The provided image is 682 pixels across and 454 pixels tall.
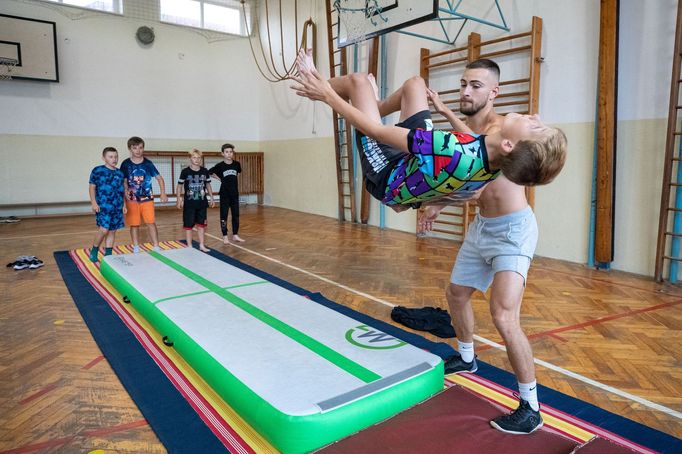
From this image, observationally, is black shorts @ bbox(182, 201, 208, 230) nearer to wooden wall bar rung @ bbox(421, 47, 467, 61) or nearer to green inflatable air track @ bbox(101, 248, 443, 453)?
green inflatable air track @ bbox(101, 248, 443, 453)

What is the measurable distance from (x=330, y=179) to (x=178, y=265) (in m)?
5.17

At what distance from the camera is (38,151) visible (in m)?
8.72

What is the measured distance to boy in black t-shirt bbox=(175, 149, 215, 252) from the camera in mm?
5457

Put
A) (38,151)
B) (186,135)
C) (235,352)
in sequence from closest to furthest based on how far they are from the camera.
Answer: (235,352) → (38,151) → (186,135)

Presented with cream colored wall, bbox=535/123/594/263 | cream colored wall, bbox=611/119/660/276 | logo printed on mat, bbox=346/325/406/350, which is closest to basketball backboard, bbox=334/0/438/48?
cream colored wall, bbox=535/123/594/263

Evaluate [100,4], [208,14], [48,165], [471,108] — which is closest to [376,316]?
[471,108]

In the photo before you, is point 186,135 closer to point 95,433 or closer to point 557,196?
point 557,196

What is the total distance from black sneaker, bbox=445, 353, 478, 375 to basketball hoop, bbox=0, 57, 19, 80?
29.8ft

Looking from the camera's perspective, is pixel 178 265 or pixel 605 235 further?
pixel 605 235

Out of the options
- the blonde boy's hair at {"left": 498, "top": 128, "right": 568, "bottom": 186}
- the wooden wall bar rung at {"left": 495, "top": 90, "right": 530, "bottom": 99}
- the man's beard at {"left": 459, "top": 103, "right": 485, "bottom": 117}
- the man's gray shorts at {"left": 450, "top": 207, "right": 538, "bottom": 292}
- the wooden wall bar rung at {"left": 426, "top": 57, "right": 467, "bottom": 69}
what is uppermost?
the wooden wall bar rung at {"left": 426, "top": 57, "right": 467, "bottom": 69}

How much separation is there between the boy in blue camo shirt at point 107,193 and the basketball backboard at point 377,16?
336 cm

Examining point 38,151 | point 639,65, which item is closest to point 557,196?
point 639,65

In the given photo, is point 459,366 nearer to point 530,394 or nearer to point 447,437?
point 530,394

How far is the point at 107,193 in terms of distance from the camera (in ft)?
15.9
